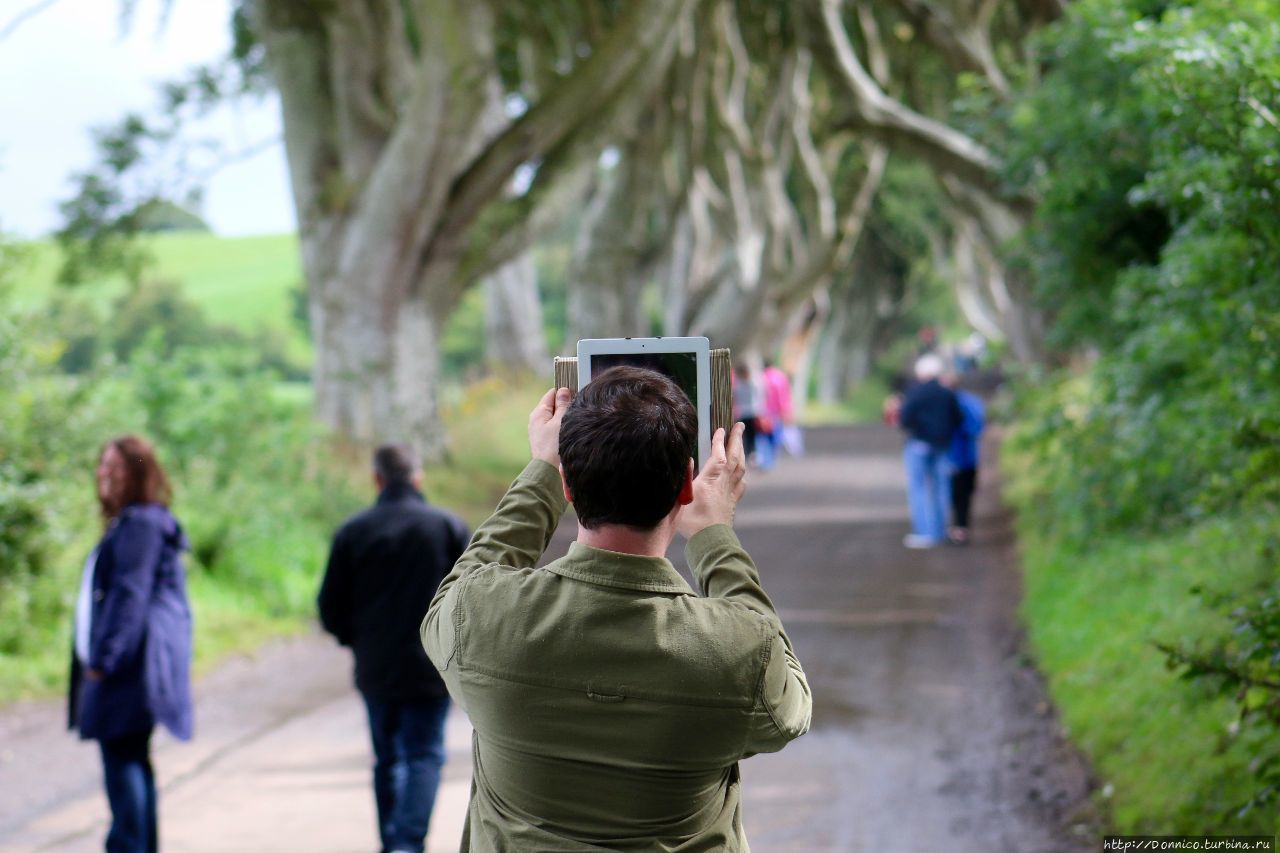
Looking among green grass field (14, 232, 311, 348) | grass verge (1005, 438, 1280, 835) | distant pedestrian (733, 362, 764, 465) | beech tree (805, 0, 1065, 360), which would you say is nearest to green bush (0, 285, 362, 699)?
→ grass verge (1005, 438, 1280, 835)

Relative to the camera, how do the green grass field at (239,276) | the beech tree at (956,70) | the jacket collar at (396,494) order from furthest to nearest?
the green grass field at (239,276) → the beech tree at (956,70) → the jacket collar at (396,494)

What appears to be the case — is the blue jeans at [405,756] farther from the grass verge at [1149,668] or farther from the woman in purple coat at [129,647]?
the grass verge at [1149,668]

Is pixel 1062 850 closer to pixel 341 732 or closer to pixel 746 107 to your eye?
pixel 341 732

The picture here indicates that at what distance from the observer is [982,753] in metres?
7.40

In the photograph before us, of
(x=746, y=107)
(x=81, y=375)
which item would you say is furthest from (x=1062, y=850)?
(x=746, y=107)

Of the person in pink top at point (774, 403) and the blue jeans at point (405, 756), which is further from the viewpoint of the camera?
the person in pink top at point (774, 403)

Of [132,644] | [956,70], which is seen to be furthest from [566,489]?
[956,70]

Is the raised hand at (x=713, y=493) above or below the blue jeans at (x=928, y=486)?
above

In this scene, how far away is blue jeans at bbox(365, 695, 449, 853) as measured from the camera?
5.54 m

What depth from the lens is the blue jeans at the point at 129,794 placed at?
5.20m

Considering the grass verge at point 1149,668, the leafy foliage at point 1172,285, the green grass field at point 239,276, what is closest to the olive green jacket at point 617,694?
the leafy foliage at point 1172,285

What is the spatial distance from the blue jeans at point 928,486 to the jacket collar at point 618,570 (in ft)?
38.8

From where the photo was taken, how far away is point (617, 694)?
240cm

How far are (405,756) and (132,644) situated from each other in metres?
1.17
